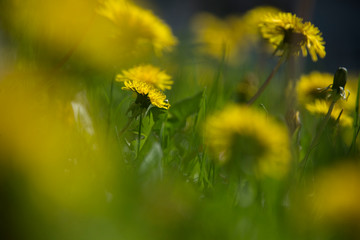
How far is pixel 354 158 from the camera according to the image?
1.82ft

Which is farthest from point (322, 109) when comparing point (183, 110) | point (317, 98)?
point (183, 110)

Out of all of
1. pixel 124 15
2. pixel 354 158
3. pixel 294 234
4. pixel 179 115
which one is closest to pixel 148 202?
pixel 294 234

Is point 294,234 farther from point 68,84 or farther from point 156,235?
point 68,84

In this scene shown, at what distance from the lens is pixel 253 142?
0.52 meters

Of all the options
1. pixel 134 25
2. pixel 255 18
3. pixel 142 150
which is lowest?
pixel 142 150

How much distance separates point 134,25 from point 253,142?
48cm

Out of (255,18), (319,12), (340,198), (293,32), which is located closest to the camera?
(340,198)

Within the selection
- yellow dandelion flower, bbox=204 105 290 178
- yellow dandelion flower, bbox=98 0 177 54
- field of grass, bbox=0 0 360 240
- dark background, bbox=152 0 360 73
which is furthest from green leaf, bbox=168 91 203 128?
dark background, bbox=152 0 360 73

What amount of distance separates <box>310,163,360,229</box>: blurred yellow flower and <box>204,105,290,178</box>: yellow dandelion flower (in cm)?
6

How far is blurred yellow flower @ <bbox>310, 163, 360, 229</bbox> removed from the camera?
15.1 inches

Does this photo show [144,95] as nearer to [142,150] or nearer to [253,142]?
[142,150]

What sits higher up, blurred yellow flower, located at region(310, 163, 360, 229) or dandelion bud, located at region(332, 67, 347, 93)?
dandelion bud, located at region(332, 67, 347, 93)

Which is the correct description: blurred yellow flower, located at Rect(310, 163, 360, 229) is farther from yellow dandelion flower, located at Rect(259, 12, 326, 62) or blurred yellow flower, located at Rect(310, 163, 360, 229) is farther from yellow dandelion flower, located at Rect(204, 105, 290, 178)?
yellow dandelion flower, located at Rect(259, 12, 326, 62)

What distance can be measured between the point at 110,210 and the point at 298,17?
61cm
